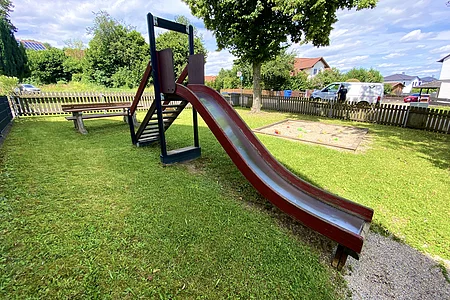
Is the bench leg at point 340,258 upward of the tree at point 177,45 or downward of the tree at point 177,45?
downward

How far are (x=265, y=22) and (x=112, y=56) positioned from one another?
22.9m

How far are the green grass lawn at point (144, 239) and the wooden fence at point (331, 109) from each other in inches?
263

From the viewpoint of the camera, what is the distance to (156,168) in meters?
4.30

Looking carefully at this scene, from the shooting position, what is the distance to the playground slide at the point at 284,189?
206 centimetres

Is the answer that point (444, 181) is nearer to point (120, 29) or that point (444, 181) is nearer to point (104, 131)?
point (104, 131)

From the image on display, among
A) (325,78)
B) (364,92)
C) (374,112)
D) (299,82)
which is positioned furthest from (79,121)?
(325,78)

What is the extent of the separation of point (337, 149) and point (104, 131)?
7.82 meters

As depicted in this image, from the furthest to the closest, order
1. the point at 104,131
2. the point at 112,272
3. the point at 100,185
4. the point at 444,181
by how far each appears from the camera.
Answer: the point at 104,131 < the point at 444,181 < the point at 100,185 < the point at 112,272

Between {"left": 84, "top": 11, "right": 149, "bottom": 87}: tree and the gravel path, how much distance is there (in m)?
27.4

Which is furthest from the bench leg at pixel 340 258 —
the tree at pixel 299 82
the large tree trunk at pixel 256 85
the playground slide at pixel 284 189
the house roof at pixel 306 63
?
the house roof at pixel 306 63

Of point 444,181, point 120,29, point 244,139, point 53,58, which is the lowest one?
point 444,181

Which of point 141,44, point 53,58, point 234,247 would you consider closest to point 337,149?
point 234,247

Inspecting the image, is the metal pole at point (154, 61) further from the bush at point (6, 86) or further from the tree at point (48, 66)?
the tree at point (48, 66)

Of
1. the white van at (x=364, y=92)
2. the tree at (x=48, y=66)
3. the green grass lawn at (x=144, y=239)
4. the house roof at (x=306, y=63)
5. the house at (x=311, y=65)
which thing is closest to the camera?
the green grass lawn at (x=144, y=239)
